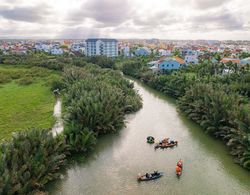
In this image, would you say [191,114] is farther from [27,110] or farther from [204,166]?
[27,110]

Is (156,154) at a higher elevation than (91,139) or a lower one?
lower

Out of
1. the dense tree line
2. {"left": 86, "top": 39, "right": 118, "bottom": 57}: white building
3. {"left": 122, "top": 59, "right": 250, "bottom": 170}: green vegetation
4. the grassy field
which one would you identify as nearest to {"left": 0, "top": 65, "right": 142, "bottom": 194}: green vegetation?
the grassy field

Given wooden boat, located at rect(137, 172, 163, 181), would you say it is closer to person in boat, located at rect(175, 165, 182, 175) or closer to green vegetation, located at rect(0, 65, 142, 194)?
person in boat, located at rect(175, 165, 182, 175)

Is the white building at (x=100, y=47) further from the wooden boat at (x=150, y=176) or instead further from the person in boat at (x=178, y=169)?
the wooden boat at (x=150, y=176)

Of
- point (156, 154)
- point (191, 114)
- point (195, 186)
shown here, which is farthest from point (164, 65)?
point (195, 186)

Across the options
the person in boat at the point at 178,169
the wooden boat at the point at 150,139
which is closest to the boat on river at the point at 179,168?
the person in boat at the point at 178,169
